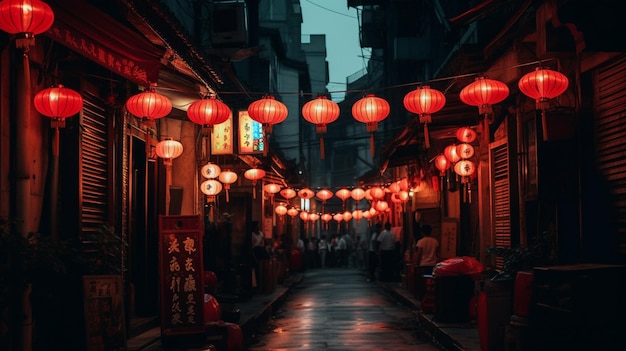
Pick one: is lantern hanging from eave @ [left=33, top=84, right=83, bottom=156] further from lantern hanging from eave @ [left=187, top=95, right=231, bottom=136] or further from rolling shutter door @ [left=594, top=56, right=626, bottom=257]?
rolling shutter door @ [left=594, top=56, right=626, bottom=257]

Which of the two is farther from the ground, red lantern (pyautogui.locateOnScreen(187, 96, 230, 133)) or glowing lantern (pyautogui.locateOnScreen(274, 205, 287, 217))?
red lantern (pyautogui.locateOnScreen(187, 96, 230, 133))

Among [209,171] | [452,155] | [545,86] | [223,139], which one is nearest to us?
[545,86]

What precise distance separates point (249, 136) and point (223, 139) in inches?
32.4

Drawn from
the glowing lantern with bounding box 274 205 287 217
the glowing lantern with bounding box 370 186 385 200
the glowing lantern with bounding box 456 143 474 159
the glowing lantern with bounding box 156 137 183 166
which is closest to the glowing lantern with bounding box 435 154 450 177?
the glowing lantern with bounding box 456 143 474 159

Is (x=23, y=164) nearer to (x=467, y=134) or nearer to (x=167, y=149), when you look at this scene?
(x=167, y=149)

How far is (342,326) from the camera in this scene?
19.0m

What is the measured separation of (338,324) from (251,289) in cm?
693

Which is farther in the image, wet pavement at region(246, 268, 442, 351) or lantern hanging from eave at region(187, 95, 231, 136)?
lantern hanging from eave at region(187, 95, 231, 136)

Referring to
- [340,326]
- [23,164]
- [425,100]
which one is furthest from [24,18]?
[340,326]

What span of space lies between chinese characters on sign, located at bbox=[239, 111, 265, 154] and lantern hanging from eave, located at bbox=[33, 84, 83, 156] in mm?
12581

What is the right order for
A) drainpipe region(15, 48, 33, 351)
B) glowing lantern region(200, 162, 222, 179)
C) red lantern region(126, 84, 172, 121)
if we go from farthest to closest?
glowing lantern region(200, 162, 222, 179) < red lantern region(126, 84, 172, 121) < drainpipe region(15, 48, 33, 351)

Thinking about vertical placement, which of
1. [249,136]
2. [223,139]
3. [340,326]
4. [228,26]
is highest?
[228,26]

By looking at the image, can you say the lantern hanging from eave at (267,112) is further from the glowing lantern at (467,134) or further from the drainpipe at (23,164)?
the drainpipe at (23,164)

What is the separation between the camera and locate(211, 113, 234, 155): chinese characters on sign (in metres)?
22.7
